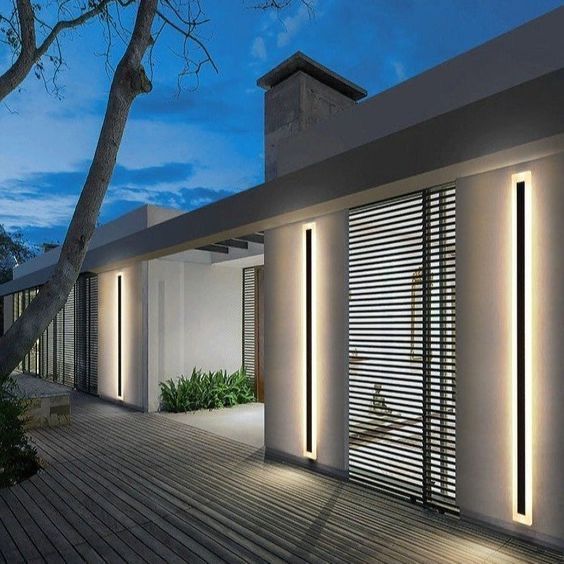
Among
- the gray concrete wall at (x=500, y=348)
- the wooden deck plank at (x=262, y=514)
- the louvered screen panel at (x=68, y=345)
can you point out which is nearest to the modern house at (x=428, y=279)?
the gray concrete wall at (x=500, y=348)

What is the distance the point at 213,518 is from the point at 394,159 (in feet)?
11.9

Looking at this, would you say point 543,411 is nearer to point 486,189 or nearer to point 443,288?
point 443,288

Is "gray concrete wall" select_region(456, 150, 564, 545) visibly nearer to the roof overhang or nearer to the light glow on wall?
the roof overhang

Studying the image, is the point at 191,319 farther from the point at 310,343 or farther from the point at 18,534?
the point at 18,534

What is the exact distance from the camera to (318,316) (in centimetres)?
596

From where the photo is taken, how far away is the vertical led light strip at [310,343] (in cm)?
595

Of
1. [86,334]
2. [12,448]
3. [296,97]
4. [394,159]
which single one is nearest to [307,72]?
[296,97]

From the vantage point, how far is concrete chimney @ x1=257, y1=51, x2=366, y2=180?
27.7ft

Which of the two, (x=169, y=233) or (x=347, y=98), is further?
(x=347, y=98)

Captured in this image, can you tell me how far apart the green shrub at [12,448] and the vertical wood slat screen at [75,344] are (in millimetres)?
5844

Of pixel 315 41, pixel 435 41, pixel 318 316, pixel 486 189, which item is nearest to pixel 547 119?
pixel 486 189

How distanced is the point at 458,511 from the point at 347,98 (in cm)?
719

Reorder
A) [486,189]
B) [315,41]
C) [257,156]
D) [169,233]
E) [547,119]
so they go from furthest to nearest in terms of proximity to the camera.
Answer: [257,156] < [315,41] < [169,233] < [486,189] < [547,119]

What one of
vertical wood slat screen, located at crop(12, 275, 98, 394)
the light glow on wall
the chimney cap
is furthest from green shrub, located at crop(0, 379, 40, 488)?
the chimney cap
